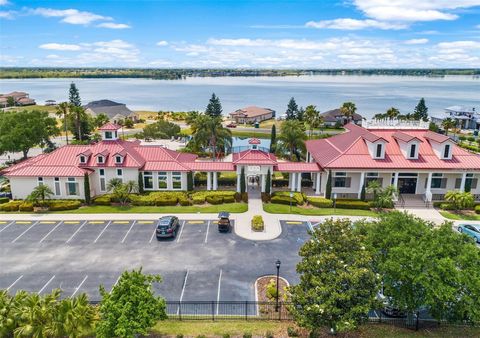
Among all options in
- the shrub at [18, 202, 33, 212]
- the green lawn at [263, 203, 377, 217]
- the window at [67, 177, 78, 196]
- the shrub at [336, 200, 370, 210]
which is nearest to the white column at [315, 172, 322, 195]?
the shrub at [336, 200, 370, 210]

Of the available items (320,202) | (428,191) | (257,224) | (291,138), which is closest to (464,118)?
(291,138)

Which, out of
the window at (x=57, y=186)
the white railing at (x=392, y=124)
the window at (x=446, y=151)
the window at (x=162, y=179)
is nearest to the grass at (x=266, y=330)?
the window at (x=162, y=179)

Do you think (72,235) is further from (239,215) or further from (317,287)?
(317,287)

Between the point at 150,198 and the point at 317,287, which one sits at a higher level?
the point at 317,287

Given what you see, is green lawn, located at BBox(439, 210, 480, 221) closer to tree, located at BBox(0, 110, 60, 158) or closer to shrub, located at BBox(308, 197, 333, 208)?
shrub, located at BBox(308, 197, 333, 208)

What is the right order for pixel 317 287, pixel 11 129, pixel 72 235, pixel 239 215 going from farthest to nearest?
pixel 11 129, pixel 239 215, pixel 72 235, pixel 317 287

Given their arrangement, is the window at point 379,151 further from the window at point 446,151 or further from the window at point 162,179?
the window at point 162,179

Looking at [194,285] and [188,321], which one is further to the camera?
[194,285]

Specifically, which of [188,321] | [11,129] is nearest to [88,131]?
[11,129]
